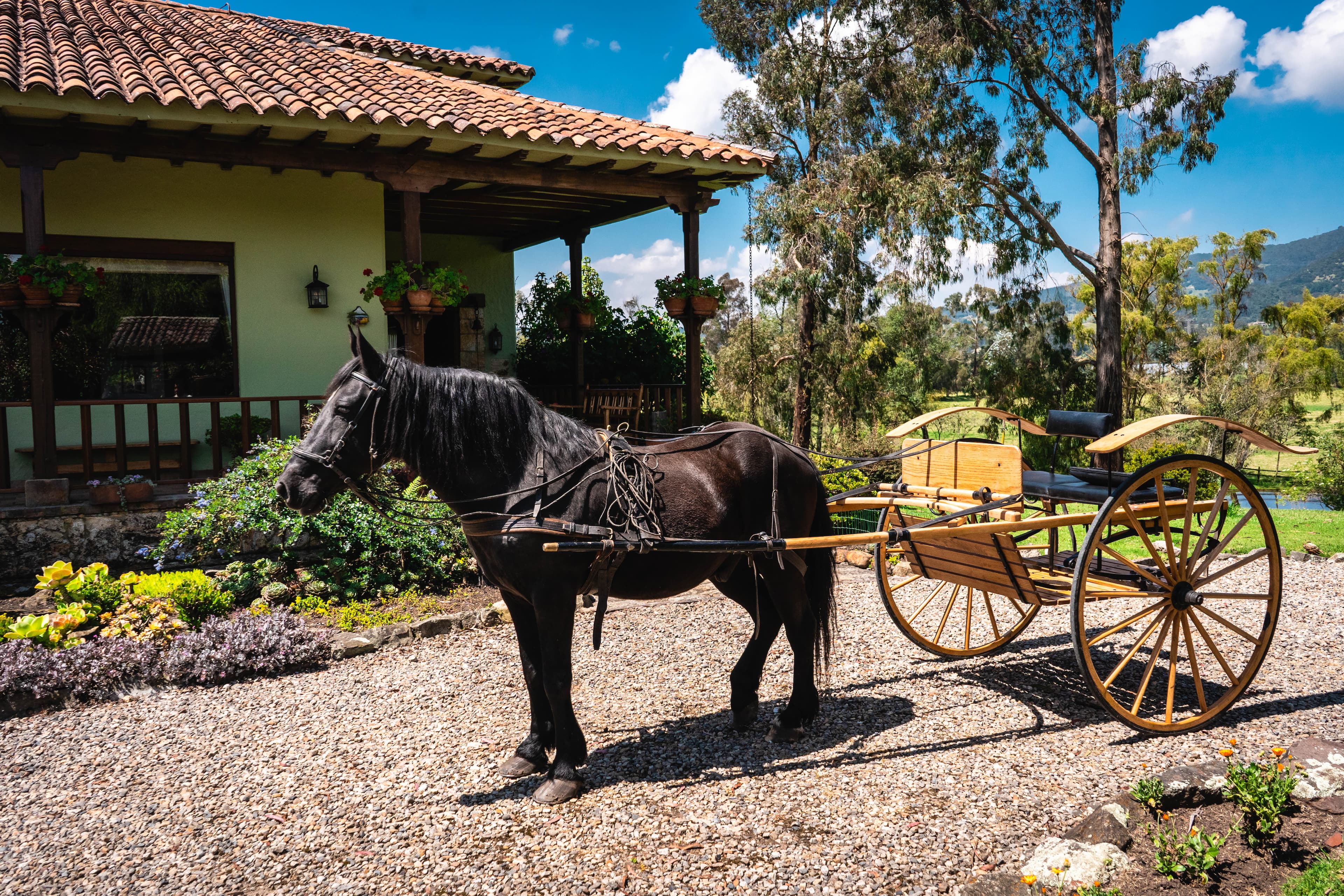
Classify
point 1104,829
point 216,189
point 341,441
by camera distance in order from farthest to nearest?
1. point 216,189
2. point 341,441
3. point 1104,829

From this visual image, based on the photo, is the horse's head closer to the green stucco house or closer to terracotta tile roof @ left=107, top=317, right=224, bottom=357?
the green stucco house

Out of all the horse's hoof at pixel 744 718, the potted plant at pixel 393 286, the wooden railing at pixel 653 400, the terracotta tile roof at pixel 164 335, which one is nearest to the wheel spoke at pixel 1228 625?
the horse's hoof at pixel 744 718

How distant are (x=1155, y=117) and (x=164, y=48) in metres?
17.7

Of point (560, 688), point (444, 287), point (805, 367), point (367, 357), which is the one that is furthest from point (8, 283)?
point (805, 367)

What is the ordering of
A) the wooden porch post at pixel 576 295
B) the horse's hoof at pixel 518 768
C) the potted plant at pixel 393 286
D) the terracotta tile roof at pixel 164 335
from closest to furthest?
1. the horse's hoof at pixel 518 768
2. the potted plant at pixel 393 286
3. the terracotta tile roof at pixel 164 335
4. the wooden porch post at pixel 576 295

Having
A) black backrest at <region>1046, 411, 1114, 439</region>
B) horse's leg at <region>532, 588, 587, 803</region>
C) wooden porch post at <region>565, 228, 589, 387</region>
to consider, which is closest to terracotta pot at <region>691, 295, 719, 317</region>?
wooden porch post at <region>565, 228, 589, 387</region>

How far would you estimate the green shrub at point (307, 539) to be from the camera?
22.8ft

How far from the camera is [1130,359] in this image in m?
28.0

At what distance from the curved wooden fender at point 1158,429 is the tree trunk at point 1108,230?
48.6ft

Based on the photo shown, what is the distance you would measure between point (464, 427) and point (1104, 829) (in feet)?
9.93

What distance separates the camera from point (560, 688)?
3.82 metres

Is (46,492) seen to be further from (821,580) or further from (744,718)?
(821,580)

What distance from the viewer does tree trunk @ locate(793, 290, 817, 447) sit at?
63.4 feet

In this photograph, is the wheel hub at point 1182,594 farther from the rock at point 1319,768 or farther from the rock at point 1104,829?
the rock at point 1104,829
